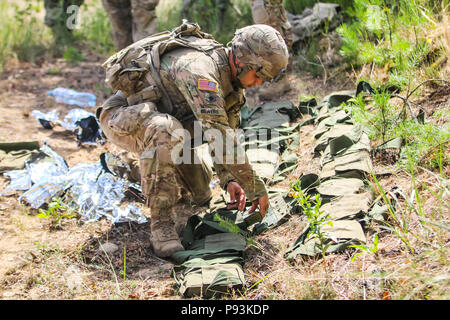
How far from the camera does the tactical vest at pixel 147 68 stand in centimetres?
290

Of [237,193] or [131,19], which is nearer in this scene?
[237,193]

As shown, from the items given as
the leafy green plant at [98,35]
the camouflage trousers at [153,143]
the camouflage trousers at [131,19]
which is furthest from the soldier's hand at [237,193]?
the leafy green plant at [98,35]

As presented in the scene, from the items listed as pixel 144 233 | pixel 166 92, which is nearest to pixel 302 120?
pixel 166 92

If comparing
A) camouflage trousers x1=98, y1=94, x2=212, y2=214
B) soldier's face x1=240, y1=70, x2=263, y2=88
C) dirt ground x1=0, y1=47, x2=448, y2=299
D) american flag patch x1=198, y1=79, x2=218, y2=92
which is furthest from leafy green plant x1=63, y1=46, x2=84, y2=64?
american flag patch x1=198, y1=79, x2=218, y2=92

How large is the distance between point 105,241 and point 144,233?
25 centimetres

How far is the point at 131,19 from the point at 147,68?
2.71 meters

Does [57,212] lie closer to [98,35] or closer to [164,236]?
[164,236]

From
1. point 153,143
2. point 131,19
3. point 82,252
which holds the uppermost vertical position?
point 131,19

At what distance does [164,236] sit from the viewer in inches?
108

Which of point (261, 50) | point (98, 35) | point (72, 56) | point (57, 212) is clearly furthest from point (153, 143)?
point (98, 35)

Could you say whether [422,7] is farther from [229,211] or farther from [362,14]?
[229,211]

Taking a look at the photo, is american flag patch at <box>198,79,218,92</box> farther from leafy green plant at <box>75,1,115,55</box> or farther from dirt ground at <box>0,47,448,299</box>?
leafy green plant at <box>75,1,115,55</box>

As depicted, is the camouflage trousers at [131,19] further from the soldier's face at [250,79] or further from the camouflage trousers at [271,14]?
the soldier's face at [250,79]

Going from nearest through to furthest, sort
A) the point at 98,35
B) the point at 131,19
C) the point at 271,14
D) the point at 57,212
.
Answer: the point at 57,212 < the point at 271,14 < the point at 131,19 < the point at 98,35
